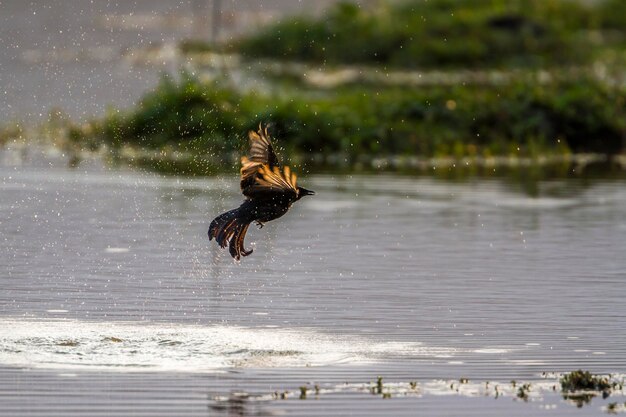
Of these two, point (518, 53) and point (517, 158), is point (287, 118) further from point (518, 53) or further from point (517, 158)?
point (518, 53)

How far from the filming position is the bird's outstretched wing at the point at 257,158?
14.0 meters

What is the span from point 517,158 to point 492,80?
7.99 m

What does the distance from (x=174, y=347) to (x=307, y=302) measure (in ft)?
8.59

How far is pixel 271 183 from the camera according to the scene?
1418 centimetres

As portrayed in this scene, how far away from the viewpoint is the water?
39.9 ft

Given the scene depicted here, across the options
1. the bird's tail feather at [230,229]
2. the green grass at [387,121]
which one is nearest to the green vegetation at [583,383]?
the bird's tail feather at [230,229]

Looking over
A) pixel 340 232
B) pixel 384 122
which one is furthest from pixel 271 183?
pixel 384 122

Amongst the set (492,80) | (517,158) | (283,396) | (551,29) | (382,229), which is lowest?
(283,396)

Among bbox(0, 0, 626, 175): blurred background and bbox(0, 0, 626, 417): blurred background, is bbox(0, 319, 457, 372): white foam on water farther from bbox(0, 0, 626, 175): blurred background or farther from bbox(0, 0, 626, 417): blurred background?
bbox(0, 0, 626, 175): blurred background

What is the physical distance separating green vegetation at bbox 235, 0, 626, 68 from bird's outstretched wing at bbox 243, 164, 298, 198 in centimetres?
3585

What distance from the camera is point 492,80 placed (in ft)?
138

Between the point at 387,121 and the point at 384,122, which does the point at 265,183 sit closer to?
the point at 384,122

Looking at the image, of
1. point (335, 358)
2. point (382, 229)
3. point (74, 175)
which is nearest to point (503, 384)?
point (335, 358)

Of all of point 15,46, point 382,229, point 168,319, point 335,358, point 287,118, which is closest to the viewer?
point 335,358
